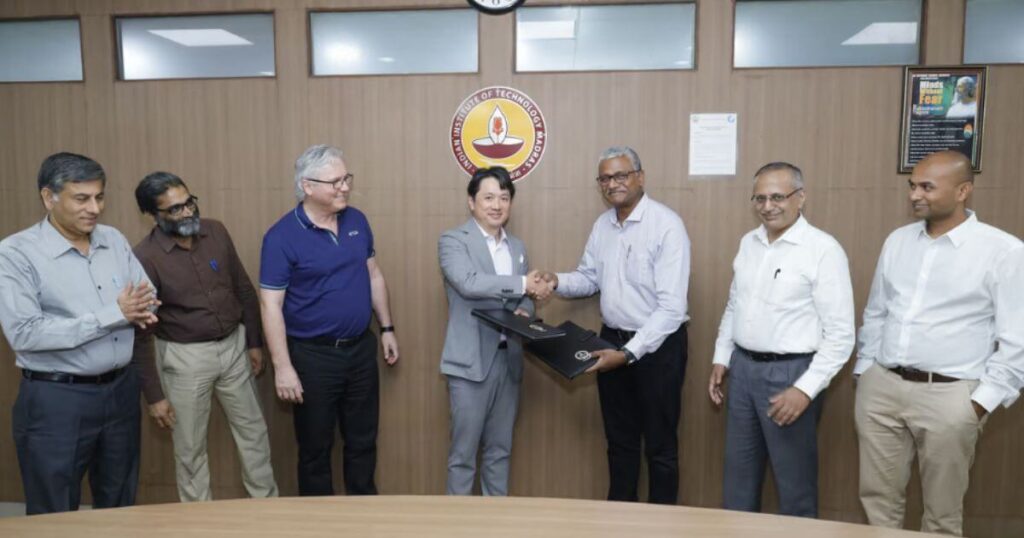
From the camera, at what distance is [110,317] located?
2.29 metres

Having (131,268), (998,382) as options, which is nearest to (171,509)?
(131,268)

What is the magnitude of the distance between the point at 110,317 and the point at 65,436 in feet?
1.61

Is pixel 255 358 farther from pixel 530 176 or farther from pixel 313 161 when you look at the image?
pixel 530 176

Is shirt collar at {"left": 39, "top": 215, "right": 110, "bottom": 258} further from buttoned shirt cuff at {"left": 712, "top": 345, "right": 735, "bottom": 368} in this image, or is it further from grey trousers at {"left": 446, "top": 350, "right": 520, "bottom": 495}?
buttoned shirt cuff at {"left": 712, "top": 345, "right": 735, "bottom": 368}

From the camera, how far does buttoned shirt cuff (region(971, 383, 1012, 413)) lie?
229 cm

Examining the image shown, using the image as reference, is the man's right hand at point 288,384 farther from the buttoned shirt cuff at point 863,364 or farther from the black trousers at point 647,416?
the buttoned shirt cuff at point 863,364

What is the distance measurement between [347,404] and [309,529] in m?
1.61

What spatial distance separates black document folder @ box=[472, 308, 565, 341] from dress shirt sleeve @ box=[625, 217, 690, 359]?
403mm

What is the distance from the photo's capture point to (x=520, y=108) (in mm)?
3297

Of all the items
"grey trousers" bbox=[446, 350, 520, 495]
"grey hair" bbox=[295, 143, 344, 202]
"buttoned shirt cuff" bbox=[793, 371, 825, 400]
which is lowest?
"grey trousers" bbox=[446, 350, 520, 495]

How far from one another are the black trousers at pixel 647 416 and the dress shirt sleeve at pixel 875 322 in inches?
29.5

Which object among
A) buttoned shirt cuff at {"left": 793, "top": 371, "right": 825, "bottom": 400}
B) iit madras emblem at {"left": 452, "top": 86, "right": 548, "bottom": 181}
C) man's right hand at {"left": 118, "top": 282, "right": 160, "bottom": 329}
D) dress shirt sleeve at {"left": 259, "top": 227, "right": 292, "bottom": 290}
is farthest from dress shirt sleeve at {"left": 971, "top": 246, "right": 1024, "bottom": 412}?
man's right hand at {"left": 118, "top": 282, "right": 160, "bottom": 329}

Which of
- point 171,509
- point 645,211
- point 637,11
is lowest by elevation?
point 171,509

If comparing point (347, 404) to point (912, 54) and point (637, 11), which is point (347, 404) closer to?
point (637, 11)
